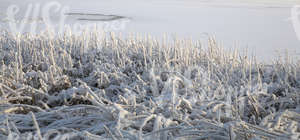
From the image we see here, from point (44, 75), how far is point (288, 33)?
20.7ft

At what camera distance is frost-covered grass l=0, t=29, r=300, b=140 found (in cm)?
159

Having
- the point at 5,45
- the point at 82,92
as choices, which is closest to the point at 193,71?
the point at 82,92

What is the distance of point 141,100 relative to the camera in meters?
2.34

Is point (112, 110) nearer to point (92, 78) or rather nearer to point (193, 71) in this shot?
point (92, 78)

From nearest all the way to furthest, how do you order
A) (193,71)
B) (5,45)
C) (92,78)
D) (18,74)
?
(18,74) < (92,78) < (193,71) < (5,45)

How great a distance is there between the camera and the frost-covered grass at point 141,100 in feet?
5.23

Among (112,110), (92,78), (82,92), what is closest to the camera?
(112,110)

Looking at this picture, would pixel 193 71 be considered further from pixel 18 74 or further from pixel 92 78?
pixel 18 74

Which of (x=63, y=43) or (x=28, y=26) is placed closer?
(x=63, y=43)

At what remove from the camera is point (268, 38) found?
709 cm

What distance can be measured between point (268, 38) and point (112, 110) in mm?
5946

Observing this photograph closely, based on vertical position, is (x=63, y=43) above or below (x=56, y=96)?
above

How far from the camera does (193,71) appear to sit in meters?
3.11

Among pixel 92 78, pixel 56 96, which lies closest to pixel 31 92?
pixel 56 96
